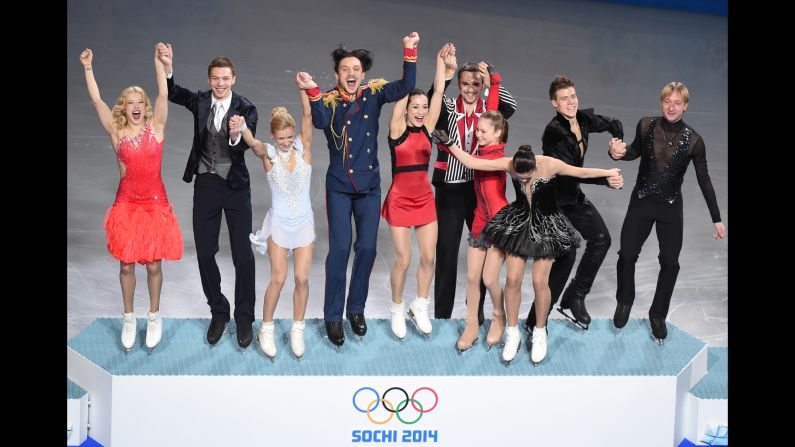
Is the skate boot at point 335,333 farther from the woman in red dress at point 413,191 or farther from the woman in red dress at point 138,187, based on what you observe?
the woman in red dress at point 138,187

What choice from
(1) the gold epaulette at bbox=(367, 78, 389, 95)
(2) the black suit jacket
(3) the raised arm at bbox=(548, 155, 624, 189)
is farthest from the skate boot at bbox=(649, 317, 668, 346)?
(2) the black suit jacket

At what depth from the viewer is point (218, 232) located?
6.41 metres

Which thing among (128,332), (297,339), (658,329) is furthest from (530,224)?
(128,332)

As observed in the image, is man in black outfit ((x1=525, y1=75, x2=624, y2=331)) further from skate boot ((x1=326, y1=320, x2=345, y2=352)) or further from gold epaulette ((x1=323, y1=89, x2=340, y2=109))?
gold epaulette ((x1=323, y1=89, x2=340, y2=109))

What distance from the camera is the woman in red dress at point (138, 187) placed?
6.18m

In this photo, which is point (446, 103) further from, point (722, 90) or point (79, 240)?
point (722, 90)

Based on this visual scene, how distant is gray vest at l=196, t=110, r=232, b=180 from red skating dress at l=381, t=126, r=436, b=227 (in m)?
0.93

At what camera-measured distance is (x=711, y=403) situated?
6.56 m

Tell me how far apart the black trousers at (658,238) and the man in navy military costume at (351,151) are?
153 cm

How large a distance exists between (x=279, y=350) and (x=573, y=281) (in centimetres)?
191

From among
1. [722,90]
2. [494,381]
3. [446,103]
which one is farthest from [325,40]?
[494,381]

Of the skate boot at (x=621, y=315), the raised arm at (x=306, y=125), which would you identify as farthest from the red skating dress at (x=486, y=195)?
the skate boot at (x=621, y=315)

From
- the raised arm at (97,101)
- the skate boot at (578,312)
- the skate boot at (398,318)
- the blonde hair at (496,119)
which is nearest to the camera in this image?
the raised arm at (97,101)

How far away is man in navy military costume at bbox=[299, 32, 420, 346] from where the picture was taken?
6.27 meters
